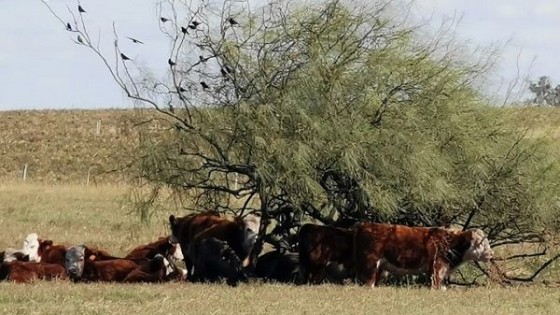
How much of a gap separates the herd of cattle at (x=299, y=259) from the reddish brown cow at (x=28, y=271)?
1 centimetres

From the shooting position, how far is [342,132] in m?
16.9

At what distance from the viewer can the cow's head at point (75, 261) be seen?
1758cm

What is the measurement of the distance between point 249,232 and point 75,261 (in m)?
2.86

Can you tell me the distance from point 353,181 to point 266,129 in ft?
5.72

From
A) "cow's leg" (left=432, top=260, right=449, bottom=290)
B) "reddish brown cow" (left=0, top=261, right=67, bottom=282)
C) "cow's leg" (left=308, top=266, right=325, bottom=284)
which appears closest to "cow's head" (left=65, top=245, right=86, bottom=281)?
"reddish brown cow" (left=0, top=261, right=67, bottom=282)

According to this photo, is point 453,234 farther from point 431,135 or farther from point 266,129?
point 266,129

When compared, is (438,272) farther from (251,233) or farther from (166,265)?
(166,265)

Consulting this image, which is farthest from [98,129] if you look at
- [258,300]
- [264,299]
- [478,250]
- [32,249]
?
[258,300]

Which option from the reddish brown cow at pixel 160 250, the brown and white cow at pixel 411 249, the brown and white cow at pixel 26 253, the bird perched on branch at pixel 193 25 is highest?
the bird perched on branch at pixel 193 25

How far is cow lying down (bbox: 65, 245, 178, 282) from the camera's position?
17.5m

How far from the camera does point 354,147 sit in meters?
16.9

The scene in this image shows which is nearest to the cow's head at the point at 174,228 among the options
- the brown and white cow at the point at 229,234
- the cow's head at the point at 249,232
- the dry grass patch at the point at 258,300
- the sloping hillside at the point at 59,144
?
the brown and white cow at the point at 229,234

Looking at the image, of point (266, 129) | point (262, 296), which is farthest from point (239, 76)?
point (262, 296)

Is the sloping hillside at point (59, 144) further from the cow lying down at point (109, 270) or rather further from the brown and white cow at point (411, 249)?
the brown and white cow at point (411, 249)
